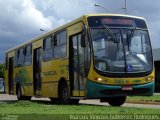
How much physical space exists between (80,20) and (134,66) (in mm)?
2854

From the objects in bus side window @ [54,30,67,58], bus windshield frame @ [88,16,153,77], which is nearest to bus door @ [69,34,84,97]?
bus side window @ [54,30,67,58]

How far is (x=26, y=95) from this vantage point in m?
29.0

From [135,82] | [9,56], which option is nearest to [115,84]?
[135,82]

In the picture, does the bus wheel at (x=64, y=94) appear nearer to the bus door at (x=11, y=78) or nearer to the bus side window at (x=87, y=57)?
the bus side window at (x=87, y=57)

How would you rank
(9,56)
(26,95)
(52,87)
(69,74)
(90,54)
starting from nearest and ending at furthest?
(90,54)
(69,74)
(52,87)
(26,95)
(9,56)

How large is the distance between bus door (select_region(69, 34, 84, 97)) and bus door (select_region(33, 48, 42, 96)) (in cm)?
559

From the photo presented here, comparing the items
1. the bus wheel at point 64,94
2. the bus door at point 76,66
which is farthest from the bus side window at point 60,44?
the bus wheel at point 64,94

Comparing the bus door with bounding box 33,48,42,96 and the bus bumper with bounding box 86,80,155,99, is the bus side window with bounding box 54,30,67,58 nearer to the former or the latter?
the bus bumper with bounding box 86,80,155,99

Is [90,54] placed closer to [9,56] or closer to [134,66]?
[134,66]

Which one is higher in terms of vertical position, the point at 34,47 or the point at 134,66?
the point at 34,47

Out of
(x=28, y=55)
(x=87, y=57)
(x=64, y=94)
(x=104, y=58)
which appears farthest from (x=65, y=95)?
(x=28, y=55)

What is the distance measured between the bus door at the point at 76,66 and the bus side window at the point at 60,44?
0.82 meters

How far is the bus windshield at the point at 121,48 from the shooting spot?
60.2ft

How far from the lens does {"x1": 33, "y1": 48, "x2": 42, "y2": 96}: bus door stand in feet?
85.3
